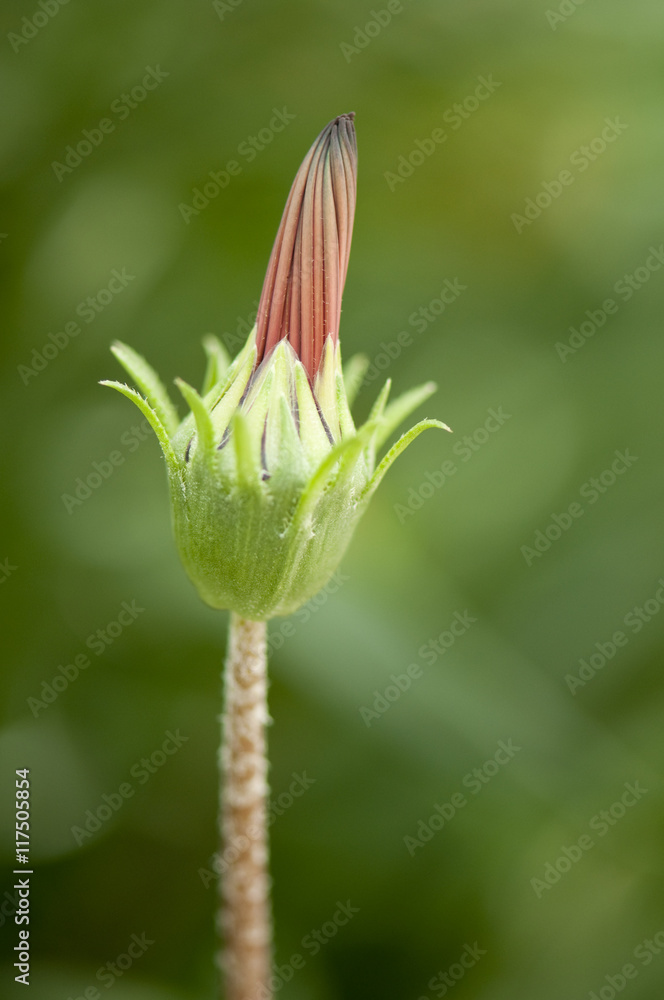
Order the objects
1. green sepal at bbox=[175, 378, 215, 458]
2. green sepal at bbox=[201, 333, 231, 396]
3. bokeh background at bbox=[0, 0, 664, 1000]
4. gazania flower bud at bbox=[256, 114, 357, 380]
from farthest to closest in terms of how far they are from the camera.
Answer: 1. bokeh background at bbox=[0, 0, 664, 1000]
2. green sepal at bbox=[201, 333, 231, 396]
3. gazania flower bud at bbox=[256, 114, 357, 380]
4. green sepal at bbox=[175, 378, 215, 458]

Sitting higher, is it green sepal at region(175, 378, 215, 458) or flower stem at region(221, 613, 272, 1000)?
green sepal at region(175, 378, 215, 458)

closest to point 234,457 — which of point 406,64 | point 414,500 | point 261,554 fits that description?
point 261,554

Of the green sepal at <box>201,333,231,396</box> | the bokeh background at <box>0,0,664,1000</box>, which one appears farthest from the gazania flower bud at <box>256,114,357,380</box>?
the bokeh background at <box>0,0,664,1000</box>

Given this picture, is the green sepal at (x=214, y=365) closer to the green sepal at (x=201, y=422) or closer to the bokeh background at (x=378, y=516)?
the green sepal at (x=201, y=422)

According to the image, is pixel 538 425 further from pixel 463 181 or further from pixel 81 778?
pixel 81 778

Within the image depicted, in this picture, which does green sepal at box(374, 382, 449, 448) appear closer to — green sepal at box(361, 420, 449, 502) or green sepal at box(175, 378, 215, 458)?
green sepal at box(361, 420, 449, 502)
